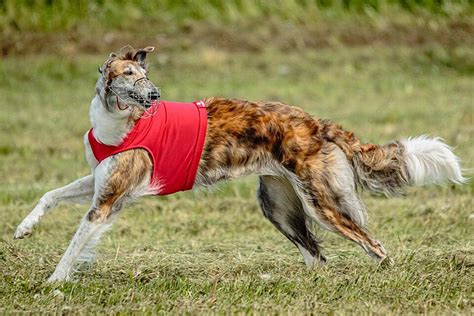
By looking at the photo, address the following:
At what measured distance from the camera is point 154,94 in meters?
7.26

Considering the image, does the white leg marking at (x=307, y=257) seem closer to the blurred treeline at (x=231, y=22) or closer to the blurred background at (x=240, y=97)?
the blurred background at (x=240, y=97)

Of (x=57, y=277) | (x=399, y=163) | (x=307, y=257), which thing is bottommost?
(x=307, y=257)

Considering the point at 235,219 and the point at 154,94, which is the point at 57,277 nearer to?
the point at 154,94

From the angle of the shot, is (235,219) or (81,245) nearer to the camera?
(81,245)

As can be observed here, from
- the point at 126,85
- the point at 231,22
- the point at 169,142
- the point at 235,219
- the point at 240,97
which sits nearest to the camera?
the point at 126,85

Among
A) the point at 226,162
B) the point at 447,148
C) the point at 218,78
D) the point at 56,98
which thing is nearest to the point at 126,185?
the point at 226,162

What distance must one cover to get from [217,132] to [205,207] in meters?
2.73

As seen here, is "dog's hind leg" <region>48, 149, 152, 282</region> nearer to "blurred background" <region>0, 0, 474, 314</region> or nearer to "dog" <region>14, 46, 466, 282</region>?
"dog" <region>14, 46, 466, 282</region>

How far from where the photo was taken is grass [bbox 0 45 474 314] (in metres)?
6.72

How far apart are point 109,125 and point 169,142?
47 cm

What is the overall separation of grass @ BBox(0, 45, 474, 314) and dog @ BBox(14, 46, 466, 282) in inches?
12.3

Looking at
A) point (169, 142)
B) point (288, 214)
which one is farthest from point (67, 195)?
point (288, 214)

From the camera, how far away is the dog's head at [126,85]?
288 inches

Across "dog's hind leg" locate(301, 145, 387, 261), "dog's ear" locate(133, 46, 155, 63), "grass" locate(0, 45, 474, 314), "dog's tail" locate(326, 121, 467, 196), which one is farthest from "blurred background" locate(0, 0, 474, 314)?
"dog's ear" locate(133, 46, 155, 63)
